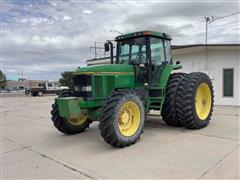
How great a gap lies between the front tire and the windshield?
139cm

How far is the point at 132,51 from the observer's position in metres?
6.50

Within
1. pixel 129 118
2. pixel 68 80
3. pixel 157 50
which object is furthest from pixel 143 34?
pixel 68 80

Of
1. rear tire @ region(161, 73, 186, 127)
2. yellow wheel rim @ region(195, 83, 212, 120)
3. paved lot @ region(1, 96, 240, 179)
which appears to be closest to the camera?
paved lot @ region(1, 96, 240, 179)

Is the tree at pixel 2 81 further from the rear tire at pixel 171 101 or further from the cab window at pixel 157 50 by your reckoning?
the rear tire at pixel 171 101

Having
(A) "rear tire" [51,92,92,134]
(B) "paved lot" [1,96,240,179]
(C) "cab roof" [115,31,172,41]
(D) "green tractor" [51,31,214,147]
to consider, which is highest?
(C) "cab roof" [115,31,172,41]

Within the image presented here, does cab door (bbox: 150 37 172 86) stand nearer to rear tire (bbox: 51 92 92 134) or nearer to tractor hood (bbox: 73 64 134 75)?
tractor hood (bbox: 73 64 134 75)

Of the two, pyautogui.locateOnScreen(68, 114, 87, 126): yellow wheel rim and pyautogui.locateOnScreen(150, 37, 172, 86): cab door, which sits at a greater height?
pyautogui.locateOnScreen(150, 37, 172, 86): cab door

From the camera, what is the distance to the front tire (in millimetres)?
4680

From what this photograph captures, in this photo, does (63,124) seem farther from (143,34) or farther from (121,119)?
(143,34)

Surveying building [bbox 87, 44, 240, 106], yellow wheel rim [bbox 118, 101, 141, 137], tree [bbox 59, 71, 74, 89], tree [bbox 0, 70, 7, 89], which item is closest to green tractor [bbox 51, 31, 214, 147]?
yellow wheel rim [bbox 118, 101, 141, 137]

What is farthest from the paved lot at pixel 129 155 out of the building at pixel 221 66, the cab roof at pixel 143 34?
the building at pixel 221 66

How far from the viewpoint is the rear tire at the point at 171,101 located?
20.6ft

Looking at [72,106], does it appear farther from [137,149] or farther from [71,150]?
[137,149]

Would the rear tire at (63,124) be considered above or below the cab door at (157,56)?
below
